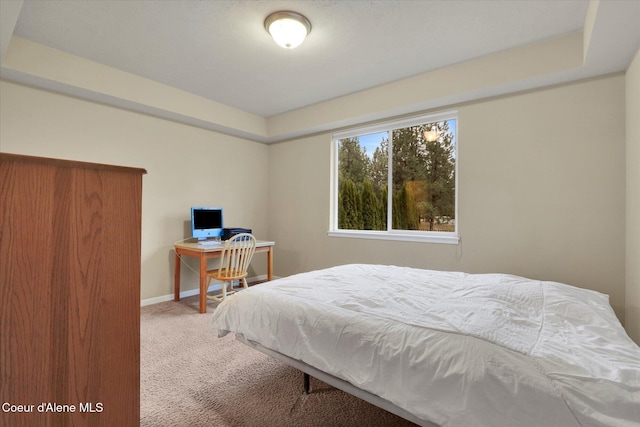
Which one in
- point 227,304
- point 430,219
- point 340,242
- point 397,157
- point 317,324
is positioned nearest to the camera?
point 317,324

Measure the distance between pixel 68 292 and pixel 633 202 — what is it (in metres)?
3.19

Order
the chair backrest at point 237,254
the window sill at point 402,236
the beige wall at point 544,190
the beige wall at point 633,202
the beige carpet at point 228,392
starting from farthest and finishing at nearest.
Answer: the chair backrest at point 237,254, the window sill at point 402,236, the beige wall at point 544,190, the beige wall at point 633,202, the beige carpet at point 228,392

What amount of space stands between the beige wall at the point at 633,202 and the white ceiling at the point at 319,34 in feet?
0.78

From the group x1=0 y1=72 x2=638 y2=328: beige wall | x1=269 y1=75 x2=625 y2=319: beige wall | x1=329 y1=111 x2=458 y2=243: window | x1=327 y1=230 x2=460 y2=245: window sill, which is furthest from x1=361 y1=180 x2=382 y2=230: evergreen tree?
x1=269 y1=75 x2=625 y2=319: beige wall

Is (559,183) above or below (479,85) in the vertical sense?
below

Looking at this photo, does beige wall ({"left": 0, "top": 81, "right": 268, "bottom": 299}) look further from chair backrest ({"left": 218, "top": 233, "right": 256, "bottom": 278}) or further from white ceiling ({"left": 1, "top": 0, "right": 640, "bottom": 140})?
chair backrest ({"left": 218, "top": 233, "right": 256, "bottom": 278})

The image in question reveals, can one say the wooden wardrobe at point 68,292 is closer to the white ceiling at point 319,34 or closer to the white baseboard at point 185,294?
the white ceiling at point 319,34

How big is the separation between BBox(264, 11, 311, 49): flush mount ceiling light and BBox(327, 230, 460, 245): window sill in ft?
7.47

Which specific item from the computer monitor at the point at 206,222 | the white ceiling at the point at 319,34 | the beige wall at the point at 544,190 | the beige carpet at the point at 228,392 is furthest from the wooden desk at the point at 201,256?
the beige wall at the point at 544,190

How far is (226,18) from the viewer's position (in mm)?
2172

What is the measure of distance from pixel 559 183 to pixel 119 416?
10.7 ft

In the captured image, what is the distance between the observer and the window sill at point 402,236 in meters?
3.17

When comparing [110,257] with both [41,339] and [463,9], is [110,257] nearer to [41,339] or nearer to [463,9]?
[41,339]

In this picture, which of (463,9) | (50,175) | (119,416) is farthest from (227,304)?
(463,9)
